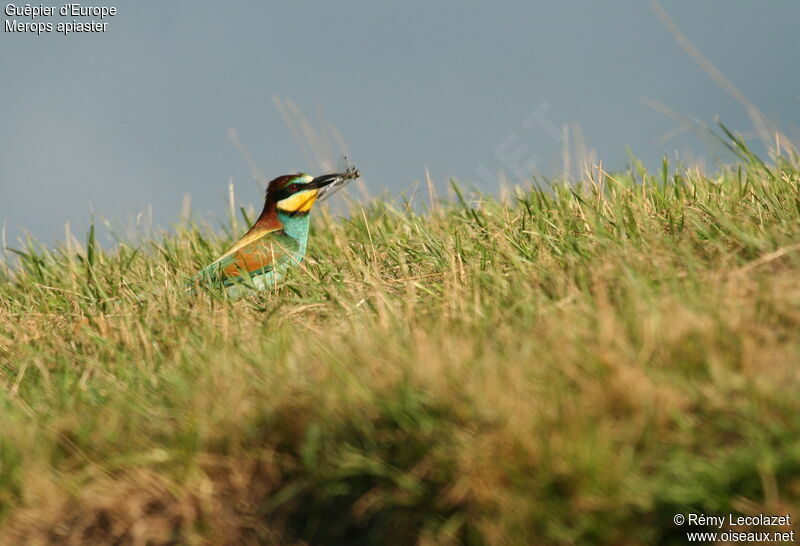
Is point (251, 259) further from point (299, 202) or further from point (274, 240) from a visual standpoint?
point (299, 202)

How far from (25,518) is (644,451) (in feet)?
6.62

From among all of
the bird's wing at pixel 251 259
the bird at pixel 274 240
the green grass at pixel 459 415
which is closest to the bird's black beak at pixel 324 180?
the bird at pixel 274 240

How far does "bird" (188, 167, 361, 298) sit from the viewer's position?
5.63m

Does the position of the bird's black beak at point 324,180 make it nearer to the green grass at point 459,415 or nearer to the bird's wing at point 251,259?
the bird's wing at point 251,259

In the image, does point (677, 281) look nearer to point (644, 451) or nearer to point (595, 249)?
point (595, 249)

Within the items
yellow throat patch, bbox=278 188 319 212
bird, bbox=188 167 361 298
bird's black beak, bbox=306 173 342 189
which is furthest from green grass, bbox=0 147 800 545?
bird's black beak, bbox=306 173 342 189

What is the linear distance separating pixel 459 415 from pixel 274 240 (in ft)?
11.1

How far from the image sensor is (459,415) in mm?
2904

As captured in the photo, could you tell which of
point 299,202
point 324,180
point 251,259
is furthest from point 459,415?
point 324,180

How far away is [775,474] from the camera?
8.92 ft

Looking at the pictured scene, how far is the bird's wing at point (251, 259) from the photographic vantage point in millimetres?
5734

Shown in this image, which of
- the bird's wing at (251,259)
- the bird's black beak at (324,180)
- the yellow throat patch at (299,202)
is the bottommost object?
the bird's wing at (251,259)

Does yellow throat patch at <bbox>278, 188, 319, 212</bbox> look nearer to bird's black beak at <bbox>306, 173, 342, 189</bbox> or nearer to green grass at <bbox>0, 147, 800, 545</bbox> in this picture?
bird's black beak at <bbox>306, 173, 342, 189</bbox>

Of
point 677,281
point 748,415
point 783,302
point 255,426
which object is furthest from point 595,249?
point 255,426
